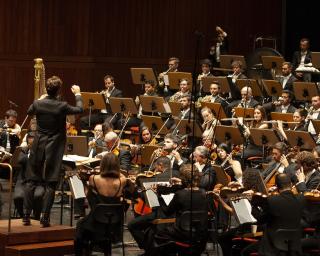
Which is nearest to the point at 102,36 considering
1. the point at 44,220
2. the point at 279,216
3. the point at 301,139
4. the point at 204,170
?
the point at 301,139

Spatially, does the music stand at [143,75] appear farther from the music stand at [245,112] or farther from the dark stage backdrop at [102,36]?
the music stand at [245,112]

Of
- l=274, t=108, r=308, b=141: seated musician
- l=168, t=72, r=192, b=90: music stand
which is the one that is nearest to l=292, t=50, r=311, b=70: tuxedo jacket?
l=168, t=72, r=192, b=90: music stand

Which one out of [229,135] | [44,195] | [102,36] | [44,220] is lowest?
[44,220]

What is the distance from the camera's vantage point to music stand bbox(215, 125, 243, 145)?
12969 mm

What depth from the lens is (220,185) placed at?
999 cm

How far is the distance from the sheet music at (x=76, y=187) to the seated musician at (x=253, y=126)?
152 inches

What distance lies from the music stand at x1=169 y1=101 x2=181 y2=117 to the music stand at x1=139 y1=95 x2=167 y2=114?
0.15 m

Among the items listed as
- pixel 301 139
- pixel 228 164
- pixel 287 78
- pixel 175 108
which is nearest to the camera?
pixel 228 164

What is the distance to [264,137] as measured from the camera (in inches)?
503

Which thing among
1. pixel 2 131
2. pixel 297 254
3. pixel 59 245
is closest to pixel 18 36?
pixel 2 131

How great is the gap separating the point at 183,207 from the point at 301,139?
12.4 ft

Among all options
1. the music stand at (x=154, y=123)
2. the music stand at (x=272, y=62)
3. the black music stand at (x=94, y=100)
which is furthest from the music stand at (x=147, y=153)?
the music stand at (x=272, y=62)

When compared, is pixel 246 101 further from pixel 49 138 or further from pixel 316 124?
pixel 49 138

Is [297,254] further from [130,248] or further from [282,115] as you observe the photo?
[282,115]
